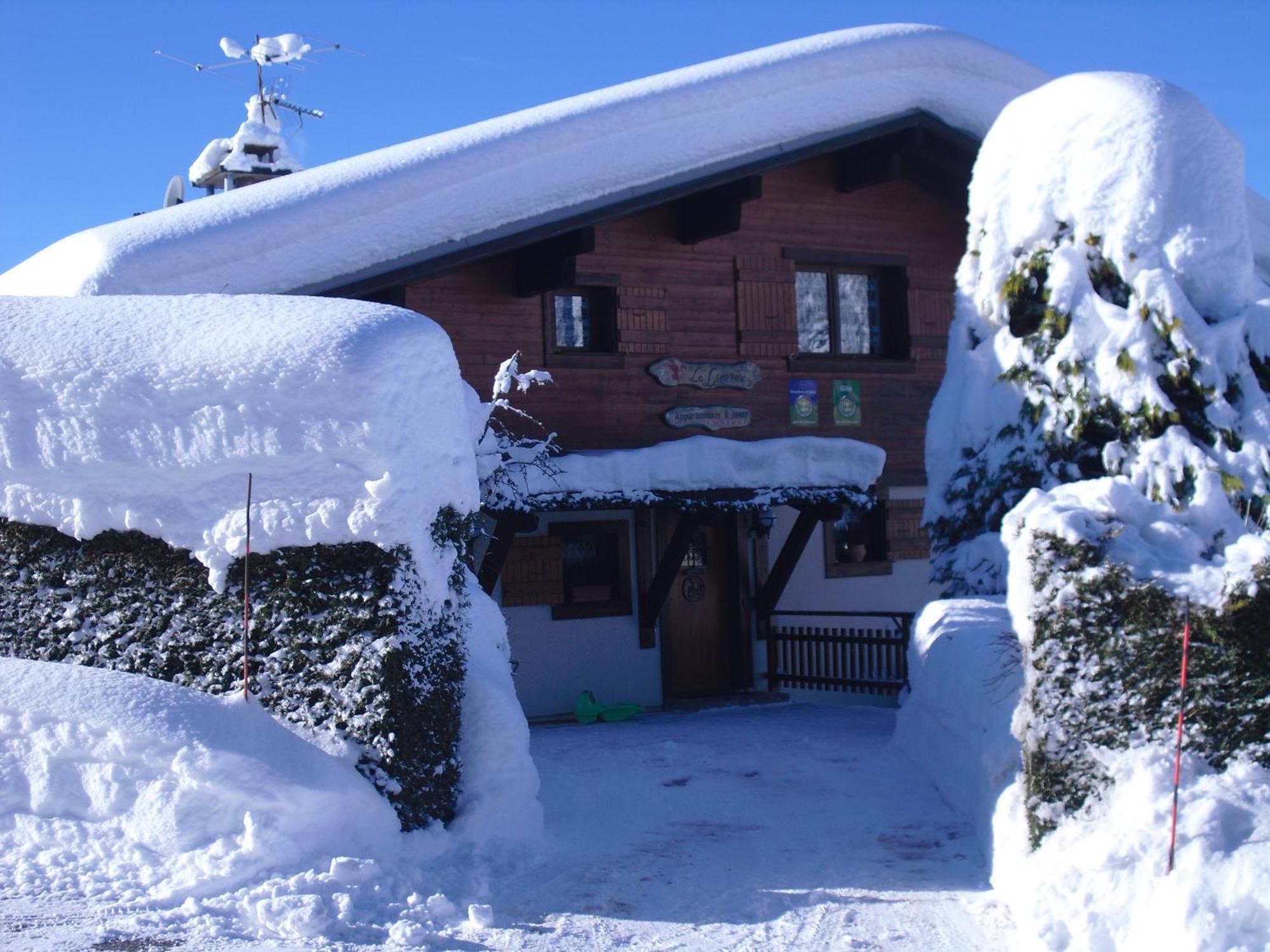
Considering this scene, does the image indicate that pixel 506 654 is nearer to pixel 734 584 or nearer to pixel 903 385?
pixel 734 584

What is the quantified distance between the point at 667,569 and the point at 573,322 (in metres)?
2.50

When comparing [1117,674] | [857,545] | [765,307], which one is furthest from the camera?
[857,545]

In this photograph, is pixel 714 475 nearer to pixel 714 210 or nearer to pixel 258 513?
pixel 714 210

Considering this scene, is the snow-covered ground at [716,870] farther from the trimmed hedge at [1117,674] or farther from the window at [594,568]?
the window at [594,568]

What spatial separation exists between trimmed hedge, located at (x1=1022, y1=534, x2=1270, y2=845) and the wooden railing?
21.0ft

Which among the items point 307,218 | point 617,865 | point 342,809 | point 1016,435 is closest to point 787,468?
point 1016,435

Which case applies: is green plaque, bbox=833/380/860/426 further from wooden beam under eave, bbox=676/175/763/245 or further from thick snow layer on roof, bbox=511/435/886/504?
wooden beam under eave, bbox=676/175/763/245

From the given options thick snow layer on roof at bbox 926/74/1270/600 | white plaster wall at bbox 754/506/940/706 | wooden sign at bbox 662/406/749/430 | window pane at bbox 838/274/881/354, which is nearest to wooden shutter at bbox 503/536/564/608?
wooden sign at bbox 662/406/749/430

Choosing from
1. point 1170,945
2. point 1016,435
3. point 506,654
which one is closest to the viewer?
point 1170,945

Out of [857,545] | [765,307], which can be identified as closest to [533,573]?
[765,307]

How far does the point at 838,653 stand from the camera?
1321 centimetres

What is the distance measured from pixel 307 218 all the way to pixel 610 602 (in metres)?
4.88

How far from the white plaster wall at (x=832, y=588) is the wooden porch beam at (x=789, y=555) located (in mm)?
204

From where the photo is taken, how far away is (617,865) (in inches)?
264
